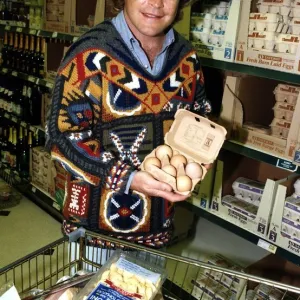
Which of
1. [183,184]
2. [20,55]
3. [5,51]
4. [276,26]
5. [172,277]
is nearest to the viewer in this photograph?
[183,184]

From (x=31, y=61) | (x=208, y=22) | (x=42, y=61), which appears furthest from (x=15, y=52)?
(x=208, y=22)

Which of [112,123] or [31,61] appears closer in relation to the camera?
[112,123]

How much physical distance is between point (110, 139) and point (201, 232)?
155 cm

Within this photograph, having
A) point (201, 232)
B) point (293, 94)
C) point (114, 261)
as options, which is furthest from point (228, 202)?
point (114, 261)

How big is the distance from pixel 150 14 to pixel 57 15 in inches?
68.4

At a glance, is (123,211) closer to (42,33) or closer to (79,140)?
(79,140)

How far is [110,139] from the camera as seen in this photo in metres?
1.25

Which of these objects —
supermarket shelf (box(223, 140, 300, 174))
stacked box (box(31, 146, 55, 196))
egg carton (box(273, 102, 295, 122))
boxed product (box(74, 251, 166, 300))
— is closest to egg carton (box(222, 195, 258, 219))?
supermarket shelf (box(223, 140, 300, 174))

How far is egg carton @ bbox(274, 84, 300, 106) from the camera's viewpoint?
171cm

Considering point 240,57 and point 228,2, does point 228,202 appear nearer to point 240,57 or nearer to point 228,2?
point 240,57

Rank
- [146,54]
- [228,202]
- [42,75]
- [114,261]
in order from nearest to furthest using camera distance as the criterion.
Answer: [114,261] < [146,54] < [228,202] < [42,75]

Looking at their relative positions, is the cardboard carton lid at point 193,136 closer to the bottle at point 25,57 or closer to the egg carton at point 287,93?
the egg carton at point 287,93

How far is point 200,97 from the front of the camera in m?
1.47

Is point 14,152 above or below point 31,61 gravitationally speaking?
below
